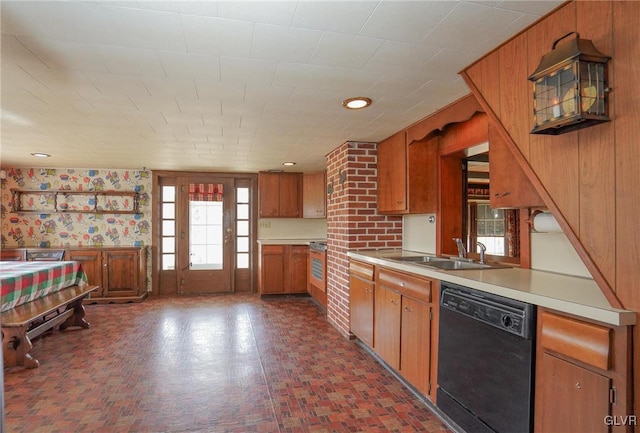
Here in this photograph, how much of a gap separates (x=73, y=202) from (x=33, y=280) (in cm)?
248

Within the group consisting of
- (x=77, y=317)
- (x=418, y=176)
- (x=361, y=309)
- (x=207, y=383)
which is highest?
(x=418, y=176)

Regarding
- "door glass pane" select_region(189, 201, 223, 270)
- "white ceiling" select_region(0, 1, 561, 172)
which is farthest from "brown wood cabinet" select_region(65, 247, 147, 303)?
"white ceiling" select_region(0, 1, 561, 172)

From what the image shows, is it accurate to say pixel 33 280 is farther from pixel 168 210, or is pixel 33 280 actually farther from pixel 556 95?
pixel 556 95

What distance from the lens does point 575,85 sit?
1.25m

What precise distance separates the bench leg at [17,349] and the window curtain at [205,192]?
3.23m

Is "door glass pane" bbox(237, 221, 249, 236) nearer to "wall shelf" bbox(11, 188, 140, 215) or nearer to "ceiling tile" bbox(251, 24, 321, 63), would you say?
"wall shelf" bbox(11, 188, 140, 215)

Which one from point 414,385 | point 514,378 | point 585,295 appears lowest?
point 414,385

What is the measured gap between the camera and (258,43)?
1.66 m

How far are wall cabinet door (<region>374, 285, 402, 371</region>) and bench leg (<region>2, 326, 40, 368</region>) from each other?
9.40ft

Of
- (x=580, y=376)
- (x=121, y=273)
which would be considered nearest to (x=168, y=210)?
(x=121, y=273)

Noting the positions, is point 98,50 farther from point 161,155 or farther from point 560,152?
point 161,155

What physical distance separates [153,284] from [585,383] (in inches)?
231

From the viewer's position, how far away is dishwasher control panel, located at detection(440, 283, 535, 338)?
1.50 metres

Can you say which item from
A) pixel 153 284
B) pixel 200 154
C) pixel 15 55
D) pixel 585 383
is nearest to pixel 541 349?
pixel 585 383
